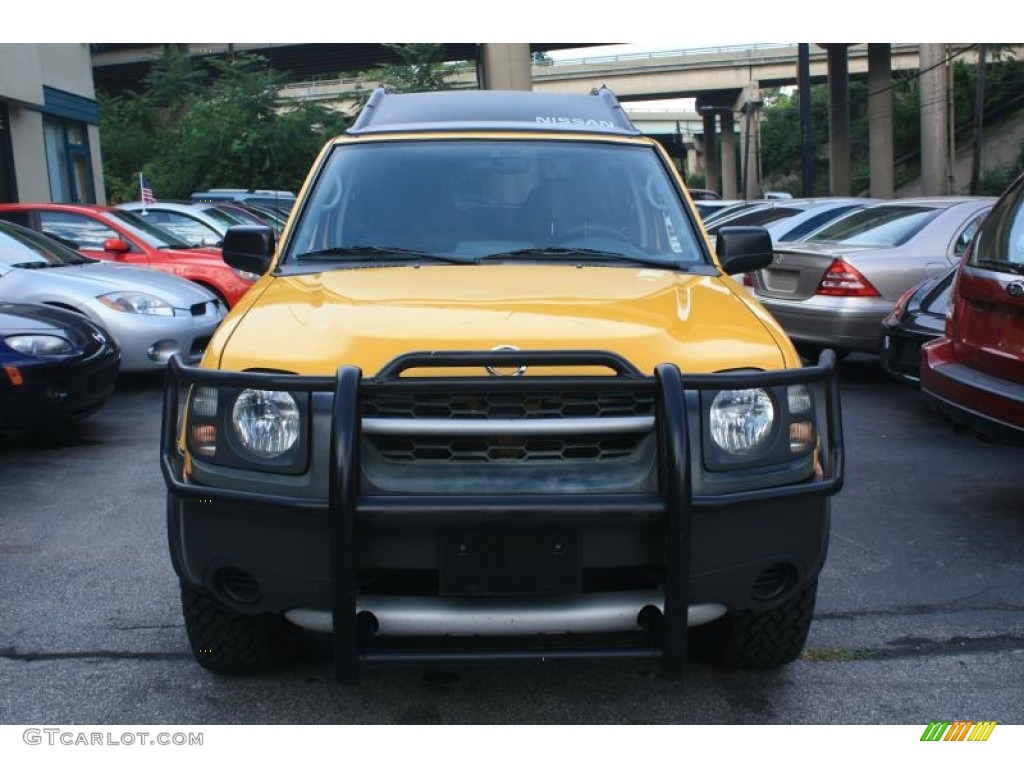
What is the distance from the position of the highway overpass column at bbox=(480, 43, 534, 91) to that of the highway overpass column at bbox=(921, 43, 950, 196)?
18.8 meters

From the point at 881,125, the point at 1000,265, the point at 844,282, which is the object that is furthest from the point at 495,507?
the point at 881,125

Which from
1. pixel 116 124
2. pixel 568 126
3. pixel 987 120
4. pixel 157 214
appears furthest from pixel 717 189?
pixel 568 126

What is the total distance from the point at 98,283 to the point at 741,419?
7125 millimetres

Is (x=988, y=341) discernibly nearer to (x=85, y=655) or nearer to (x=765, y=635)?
(x=765, y=635)

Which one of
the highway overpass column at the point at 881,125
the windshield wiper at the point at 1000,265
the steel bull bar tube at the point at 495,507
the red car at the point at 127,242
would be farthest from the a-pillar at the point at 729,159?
the steel bull bar tube at the point at 495,507

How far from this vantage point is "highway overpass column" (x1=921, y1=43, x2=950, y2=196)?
47.5 m

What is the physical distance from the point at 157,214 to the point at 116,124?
31.4 meters

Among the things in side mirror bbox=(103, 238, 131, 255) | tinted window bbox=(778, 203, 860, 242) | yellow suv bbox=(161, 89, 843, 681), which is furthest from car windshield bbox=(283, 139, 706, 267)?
side mirror bbox=(103, 238, 131, 255)

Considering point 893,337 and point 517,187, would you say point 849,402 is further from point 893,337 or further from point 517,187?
point 517,187

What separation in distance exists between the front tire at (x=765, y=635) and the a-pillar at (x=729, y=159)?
73514mm

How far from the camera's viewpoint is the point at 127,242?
11.2m

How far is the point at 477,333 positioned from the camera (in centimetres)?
324

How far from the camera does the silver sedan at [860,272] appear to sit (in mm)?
8805

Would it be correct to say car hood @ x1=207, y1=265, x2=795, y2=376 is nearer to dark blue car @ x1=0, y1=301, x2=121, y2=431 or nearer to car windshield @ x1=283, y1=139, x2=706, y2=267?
car windshield @ x1=283, y1=139, x2=706, y2=267
